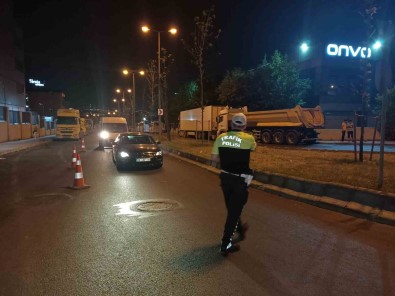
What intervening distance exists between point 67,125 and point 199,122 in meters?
13.6

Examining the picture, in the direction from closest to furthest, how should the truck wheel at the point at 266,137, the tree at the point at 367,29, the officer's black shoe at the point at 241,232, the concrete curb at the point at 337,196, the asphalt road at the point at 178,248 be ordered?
the asphalt road at the point at 178,248, the officer's black shoe at the point at 241,232, the concrete curb at the point at 337,196, the tree at the point at 367,29, the truck wheel at the point at 266,137

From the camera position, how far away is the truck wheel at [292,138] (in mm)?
25116

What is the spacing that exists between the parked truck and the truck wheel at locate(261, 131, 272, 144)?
798 inches

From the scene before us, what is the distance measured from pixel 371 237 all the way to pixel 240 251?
7.37 ft

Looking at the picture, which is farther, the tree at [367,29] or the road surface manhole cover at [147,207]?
the tree at [367,29]

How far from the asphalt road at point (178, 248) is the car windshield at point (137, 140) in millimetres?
5982

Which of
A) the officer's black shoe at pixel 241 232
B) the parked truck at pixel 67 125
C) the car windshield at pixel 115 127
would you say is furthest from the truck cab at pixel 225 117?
the officer's black shoe at pixel 241 232

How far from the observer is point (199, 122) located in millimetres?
36438

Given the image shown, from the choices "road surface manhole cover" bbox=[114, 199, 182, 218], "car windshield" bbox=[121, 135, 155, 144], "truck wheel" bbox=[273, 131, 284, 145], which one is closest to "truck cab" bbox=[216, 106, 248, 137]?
"truck wheel" bbox=[273, 131, 284, 145]

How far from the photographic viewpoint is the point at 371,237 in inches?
228

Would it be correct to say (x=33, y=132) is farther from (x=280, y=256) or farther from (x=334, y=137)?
(x=280, y=256)

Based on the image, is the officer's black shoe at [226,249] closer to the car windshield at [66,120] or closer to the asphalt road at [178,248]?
the asphalt road at [178,248]

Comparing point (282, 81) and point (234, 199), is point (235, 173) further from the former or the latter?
point (282, 81)

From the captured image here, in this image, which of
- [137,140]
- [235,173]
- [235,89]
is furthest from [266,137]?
[235,173]
